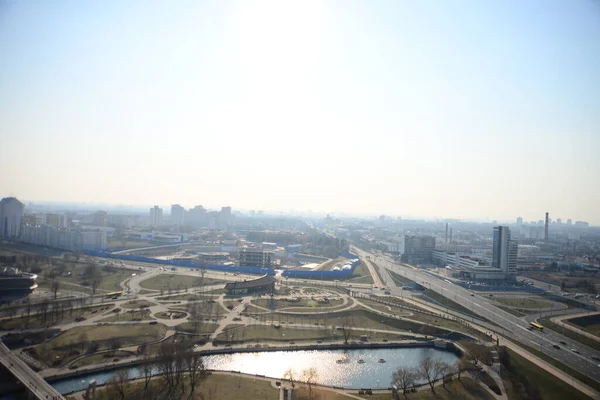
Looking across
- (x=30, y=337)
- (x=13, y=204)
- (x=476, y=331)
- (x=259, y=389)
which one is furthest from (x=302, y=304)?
(x=13, y=204)

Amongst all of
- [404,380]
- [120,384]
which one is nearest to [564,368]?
[404,380]

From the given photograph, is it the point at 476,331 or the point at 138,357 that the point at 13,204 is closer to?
the point at 138,357

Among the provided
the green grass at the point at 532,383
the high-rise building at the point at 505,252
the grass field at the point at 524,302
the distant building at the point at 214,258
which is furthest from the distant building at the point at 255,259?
the green grass at the point at 532,383

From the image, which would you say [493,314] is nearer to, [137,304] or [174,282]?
[137,304]

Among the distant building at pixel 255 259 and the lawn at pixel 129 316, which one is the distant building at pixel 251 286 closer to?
the lawn at pixel 129 316

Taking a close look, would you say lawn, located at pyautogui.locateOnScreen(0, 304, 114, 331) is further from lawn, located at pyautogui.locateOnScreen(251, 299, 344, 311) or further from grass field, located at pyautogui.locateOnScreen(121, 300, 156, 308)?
lawn, located at pyautogui.locateOnScreen(251, 299, 344, 311)

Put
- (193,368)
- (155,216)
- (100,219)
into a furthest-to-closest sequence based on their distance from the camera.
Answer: (155,216)
(100,219)
(193,368)
